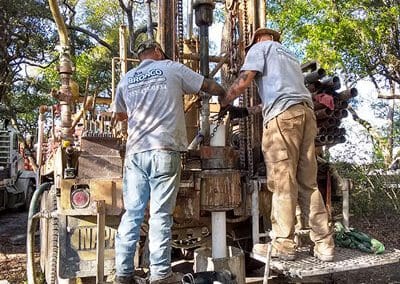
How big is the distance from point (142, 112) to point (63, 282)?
5.70ft

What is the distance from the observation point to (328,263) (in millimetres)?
3506

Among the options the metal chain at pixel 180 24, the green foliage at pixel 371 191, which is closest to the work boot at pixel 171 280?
the metal chain at pixel 180 24

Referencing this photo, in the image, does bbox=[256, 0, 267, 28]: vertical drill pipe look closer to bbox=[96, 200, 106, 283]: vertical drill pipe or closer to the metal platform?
the metal platform

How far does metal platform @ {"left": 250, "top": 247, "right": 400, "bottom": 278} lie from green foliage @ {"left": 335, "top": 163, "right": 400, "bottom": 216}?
675 centimetres

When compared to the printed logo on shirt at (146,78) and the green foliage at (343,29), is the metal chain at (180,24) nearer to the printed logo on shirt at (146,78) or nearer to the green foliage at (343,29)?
the printed logo on shirt at (146,78)

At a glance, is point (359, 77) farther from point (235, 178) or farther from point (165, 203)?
point (165, 203)

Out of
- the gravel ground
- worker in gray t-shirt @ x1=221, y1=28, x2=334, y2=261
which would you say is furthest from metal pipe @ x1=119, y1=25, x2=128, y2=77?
the gravel ground

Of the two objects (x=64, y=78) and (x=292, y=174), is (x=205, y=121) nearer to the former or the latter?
(x=292, y=174)

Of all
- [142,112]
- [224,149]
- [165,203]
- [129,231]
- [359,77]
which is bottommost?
[129,231]

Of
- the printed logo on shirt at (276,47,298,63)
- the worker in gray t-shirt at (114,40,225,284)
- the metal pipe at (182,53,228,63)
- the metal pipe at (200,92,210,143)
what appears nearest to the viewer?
the worker in gray t-shirt at (114,40,225,284)

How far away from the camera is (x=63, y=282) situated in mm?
4023

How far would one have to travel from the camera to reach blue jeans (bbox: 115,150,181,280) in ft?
10.5

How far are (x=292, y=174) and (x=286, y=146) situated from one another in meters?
0.23

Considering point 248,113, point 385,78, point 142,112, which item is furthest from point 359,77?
point 142,112
